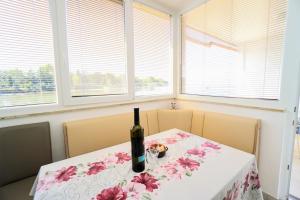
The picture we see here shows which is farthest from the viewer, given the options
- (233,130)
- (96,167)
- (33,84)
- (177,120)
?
(177,120)

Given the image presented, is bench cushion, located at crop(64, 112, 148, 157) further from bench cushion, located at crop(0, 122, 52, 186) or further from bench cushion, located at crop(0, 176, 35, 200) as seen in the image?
bench cushion, located at crop(0, 176, 35, 200)

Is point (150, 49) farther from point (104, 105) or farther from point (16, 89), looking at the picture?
point (16, 89)

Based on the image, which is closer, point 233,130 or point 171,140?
point 171,140

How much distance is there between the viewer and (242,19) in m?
1.63

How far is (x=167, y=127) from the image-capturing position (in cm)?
211

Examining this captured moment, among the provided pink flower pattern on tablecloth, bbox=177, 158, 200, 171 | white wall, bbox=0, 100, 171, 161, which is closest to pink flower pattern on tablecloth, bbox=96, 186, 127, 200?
pink flower pattern on tablecloth, bbox=177, 158, 200, 171

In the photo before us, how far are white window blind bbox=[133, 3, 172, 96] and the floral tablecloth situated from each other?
4.18 ft

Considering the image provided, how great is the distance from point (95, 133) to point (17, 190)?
70 centimetres

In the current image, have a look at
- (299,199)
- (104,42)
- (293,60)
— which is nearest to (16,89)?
(104,42)

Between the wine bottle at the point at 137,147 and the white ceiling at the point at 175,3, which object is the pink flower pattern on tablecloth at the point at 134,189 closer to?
the wine bottle at the point at 137,147

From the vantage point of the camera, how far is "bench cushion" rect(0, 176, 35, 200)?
988mm

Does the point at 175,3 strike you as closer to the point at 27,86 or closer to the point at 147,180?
the point at 27,86

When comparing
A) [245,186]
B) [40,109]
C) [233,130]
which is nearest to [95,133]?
[40,109]

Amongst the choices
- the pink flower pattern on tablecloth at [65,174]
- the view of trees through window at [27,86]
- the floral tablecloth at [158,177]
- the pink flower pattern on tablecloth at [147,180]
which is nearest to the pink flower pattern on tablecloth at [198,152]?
the floral tablecloth at [158,177]
